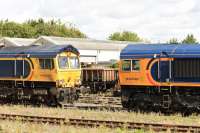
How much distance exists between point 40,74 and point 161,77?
23.5ft

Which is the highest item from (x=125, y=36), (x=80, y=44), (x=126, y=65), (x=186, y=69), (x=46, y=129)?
(x=125, y=36)

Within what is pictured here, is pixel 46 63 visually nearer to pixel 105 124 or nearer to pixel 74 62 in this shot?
pixel 74 62

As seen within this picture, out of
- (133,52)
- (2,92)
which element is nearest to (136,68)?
(133,52)

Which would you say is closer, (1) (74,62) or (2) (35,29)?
(1) (74,62)

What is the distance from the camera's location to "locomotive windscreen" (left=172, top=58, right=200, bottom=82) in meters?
20.1

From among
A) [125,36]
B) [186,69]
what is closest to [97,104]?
[186,69]

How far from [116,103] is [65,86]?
292cm

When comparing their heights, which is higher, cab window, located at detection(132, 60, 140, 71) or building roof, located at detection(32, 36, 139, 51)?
building roof, located at detection(32, 36, 139, 51)

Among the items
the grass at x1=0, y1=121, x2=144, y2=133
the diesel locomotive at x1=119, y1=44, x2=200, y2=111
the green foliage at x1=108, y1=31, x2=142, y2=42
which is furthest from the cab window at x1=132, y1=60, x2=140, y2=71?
the green foliage at x1=108, y1=31, x2=142, y2=42

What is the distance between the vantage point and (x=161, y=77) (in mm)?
20922

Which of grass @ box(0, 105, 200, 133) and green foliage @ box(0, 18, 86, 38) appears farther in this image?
green foliage @ box(0, 18, 86, 38)

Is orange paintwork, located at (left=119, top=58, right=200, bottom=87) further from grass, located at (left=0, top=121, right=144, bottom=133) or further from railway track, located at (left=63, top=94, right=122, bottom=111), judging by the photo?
grass, located at (left=0, top=121, right=144, bottom=133)

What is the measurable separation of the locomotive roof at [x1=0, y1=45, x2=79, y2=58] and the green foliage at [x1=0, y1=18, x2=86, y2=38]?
67010mm

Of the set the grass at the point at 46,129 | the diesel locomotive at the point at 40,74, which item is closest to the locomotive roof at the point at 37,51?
the diesel locomotive at the point at 40,74
